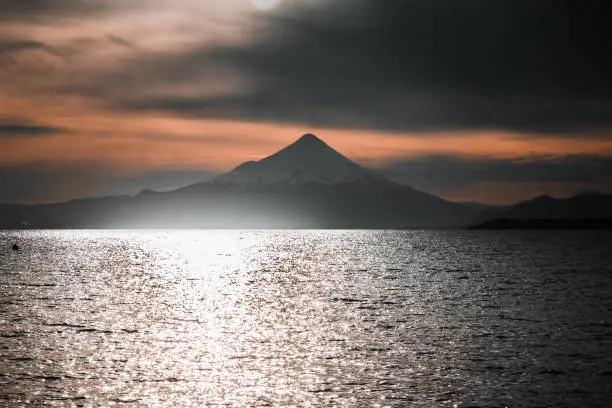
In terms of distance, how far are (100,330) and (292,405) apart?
33.4 m

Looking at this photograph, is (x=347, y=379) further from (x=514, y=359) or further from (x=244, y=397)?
(x=514, y=359)

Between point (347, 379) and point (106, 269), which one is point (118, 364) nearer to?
point (347, 379)

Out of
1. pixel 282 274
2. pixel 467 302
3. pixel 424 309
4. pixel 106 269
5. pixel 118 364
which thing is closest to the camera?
pixel 118 364

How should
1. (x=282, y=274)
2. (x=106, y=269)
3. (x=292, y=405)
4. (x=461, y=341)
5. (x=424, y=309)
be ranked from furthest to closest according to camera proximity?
(x=106, y=269)
(x=282, y=274)
(x=424, y=309)
(x=461, y=341)
(x=292, y=405)

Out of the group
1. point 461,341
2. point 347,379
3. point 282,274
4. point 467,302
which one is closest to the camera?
point 347,379

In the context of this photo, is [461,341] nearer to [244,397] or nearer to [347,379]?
[347,379]

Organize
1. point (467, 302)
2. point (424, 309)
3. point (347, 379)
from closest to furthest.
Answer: point (347, 379), point (424, 309), point (467, 302)

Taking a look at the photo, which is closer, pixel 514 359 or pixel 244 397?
pixel 244 397

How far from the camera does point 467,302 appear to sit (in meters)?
92.9

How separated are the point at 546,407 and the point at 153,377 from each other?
24405mm

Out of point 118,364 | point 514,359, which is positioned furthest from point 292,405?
point 514,359

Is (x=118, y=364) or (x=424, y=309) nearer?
(x=118, y=364)

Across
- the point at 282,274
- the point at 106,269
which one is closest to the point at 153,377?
the point at 282,274

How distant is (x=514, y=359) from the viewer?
51.4 metres
